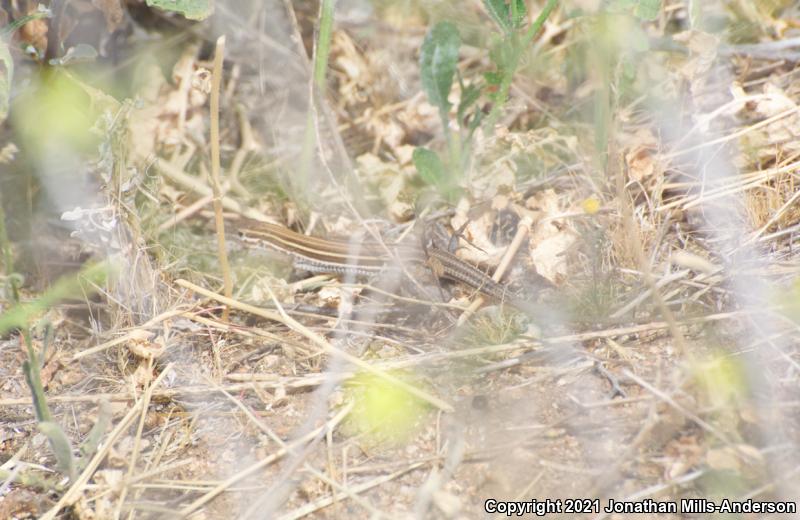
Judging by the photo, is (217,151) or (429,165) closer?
A: (217,151)

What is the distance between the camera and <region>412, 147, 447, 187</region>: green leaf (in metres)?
3.45

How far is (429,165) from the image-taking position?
346cm

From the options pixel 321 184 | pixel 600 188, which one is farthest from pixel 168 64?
pixel 600 188

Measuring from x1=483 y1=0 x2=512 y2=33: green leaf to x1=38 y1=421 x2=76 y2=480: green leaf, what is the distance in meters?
2.30

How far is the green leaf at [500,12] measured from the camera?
10.2 feet

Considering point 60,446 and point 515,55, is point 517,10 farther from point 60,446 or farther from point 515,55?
point 60,446

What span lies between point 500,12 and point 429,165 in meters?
0.76

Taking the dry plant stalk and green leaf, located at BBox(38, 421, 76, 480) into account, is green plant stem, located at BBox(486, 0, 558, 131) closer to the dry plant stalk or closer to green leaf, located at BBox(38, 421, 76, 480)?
the dry plant stalk

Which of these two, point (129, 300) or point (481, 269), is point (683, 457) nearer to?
point (481, 269)

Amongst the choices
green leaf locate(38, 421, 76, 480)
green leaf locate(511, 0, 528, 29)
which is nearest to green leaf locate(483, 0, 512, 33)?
green leaf locate(511, 0, 528, 29)

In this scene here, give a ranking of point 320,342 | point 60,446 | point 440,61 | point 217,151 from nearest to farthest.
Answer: point 60,446 → point 217,151 → point 320,342 → point 440,61

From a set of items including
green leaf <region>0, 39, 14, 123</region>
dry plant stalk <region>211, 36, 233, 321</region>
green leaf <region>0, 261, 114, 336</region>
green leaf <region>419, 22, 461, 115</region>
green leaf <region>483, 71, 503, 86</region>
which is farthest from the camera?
green leaf <region>419, 22, 461, 115</region>

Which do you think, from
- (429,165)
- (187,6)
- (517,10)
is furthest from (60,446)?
(517,10)

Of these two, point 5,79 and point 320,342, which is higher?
point 5,79
